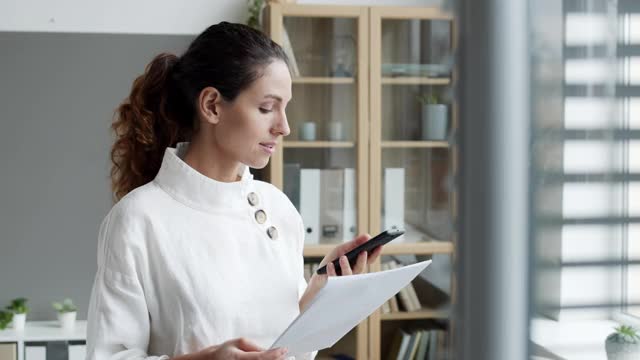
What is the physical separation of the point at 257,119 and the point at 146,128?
20cm

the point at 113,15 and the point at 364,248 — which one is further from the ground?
the point at 113,15

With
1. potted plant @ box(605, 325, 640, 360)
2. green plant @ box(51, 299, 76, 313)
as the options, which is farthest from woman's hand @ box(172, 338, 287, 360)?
green plant @ box(51, 299, 76, 313)

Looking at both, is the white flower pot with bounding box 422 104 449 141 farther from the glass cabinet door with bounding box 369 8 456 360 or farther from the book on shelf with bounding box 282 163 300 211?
the book on shelf with bounding box 282 163 300 211

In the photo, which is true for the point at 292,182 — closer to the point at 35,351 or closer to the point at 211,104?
the point at 35,351

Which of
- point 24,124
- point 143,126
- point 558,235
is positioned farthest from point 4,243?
point 558,235

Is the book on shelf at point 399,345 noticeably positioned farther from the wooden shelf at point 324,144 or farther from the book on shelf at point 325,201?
the wooden shelf at point 324,144

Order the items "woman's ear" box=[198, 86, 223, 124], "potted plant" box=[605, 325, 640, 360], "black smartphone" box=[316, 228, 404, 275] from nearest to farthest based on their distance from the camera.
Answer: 1. "potted plant" box=[605, 325, 640, 360]
2. "black smartphone" box=[316, 228, 404, 275]
3. "woman's ear" box=[198, 86, 223, 124]

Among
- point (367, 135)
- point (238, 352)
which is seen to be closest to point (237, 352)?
point (238, 352)

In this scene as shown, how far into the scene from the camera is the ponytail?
4.71 ft

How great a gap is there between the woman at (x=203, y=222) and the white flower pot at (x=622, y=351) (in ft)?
3.27

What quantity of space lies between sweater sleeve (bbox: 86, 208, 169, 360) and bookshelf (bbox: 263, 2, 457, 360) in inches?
89.9

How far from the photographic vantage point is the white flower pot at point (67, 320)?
11.3ft

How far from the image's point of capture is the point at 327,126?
144 inches

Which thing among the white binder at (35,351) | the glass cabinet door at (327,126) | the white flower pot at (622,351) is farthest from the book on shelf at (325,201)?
the white flower pot at (622,351)
